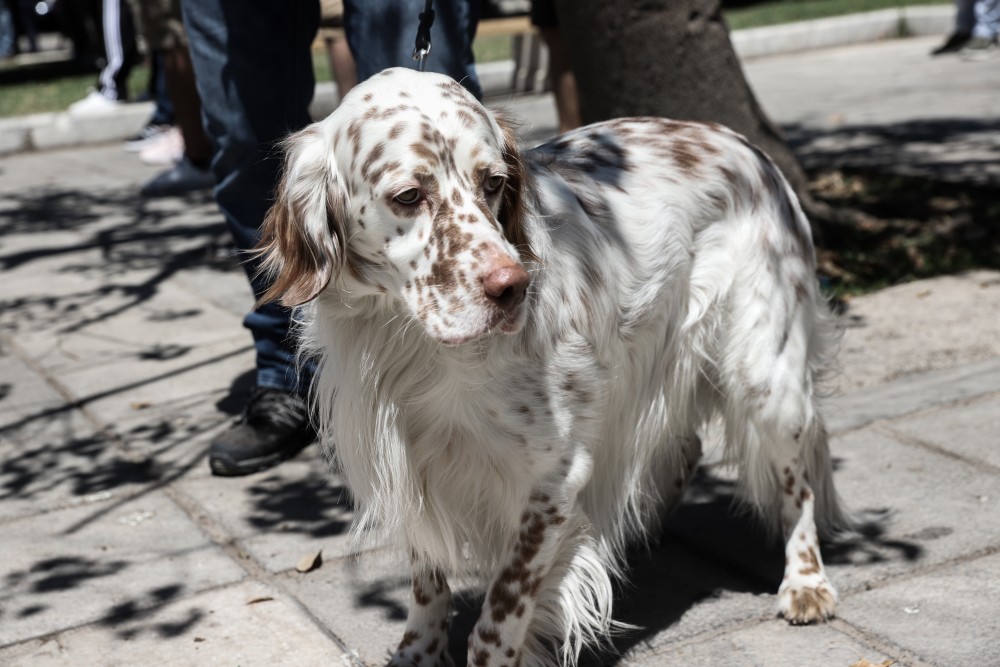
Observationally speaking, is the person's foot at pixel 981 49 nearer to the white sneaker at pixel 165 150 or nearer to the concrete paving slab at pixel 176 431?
the white sneaker at pixel 165 150

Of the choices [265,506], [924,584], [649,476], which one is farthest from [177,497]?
[924,584]

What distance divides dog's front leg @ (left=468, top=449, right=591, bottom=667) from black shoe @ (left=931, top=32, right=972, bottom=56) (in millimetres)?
11883

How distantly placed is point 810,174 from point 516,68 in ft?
19.3

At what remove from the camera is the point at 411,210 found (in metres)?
2.44

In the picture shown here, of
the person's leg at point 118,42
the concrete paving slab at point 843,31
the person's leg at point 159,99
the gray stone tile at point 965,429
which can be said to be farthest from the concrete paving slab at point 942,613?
the concrete paving slab at point 843,31

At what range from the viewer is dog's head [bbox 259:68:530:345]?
7.82ft

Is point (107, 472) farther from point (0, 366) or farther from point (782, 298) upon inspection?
point (782, 298)

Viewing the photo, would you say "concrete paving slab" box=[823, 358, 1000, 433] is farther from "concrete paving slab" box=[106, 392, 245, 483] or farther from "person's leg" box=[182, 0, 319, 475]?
"concrete paving slab" box=[106, 392, 245, 483]

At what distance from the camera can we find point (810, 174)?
25.6 ft

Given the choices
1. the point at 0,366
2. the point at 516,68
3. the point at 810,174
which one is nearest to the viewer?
the point at 0,366

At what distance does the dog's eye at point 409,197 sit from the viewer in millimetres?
2426

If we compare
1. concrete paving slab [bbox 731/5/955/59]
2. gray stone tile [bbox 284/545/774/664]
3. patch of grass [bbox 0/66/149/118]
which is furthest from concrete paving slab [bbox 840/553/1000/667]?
concrete paving slab [bbox 731/5/955/59]

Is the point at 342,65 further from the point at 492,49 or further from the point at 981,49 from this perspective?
the point at 492,49

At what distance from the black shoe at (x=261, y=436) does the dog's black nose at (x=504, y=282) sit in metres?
1.96
